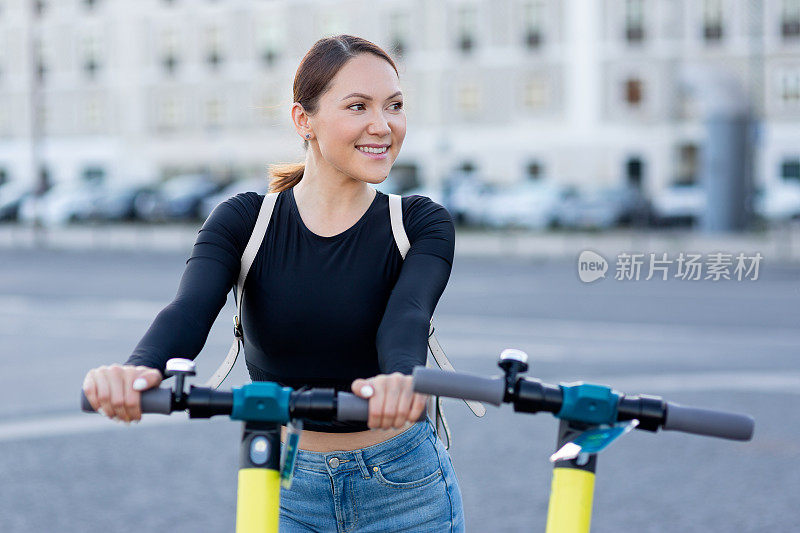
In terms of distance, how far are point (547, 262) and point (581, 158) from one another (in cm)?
2132

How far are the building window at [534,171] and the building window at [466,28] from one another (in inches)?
226

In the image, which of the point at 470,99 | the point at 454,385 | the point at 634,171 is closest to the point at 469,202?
the point at 634,171

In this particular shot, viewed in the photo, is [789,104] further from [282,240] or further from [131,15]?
[282,240]

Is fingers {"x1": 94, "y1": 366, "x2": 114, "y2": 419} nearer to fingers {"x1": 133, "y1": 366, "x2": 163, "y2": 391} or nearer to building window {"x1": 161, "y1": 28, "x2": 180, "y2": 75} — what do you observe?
fingers {"x1": 133, "y1": 366, "x2": 163, "y2": 391}

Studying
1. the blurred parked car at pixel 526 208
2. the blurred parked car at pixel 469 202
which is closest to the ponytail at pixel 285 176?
the blurred parked car at pixel 526 208

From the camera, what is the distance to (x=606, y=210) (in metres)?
32.6

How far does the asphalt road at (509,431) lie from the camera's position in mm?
5840

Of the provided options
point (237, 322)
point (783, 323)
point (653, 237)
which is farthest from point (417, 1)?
point (237, 322)

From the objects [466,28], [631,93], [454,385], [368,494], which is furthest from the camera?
[466,28]

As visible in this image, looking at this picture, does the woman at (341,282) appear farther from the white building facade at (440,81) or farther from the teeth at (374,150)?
the white building facade at (440,81)

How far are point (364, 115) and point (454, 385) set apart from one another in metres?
0.76

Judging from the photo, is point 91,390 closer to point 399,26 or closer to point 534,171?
point 534,171

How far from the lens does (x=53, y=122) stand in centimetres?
5772

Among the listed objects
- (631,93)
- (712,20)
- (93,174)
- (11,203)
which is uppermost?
(712,20)
